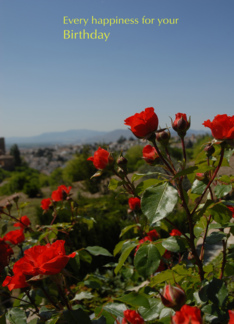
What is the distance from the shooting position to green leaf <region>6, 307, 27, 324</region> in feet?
3.35

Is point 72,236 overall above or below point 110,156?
below

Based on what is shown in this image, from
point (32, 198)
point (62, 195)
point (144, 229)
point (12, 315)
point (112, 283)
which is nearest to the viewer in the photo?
point (12, 315)

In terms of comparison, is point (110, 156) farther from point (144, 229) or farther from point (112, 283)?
point (112, 283)

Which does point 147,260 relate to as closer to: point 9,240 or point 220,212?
point 220,212

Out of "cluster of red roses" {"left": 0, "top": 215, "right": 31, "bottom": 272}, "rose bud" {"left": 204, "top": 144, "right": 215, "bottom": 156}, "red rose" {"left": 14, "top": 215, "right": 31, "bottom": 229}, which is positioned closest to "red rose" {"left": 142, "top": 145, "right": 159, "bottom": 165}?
"rose bud" {"left": 204, "top": 144, "right": 215, "bottom": 156}

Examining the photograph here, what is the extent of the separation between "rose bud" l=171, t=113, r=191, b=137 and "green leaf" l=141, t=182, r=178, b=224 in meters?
0.25

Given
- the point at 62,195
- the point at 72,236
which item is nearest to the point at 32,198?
the point at 72,236

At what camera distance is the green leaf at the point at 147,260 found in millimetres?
912

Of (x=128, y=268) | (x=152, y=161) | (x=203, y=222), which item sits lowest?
(x=128, y=268)

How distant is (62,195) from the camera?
185 cm

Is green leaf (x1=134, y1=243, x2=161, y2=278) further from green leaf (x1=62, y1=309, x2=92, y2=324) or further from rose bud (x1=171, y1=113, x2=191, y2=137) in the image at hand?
rose bud (x1=171, y1=113, x2=191, y2=137)

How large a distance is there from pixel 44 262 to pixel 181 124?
0.67 meters

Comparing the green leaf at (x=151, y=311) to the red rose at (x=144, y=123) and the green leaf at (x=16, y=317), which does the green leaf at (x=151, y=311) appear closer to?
the green leaf at (x=16, y=317)

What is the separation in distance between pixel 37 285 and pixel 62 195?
0.94m
